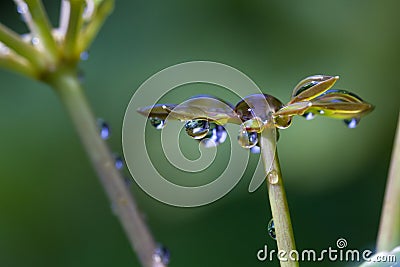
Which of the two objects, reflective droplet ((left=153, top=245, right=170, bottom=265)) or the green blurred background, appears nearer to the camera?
reflective droplet ((left=153, top=245, right=170, bottom=265))

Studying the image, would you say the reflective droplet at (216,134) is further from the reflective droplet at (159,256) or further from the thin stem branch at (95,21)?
the thin stem branch at (95,21)

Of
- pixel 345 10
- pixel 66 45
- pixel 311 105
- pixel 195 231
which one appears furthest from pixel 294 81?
pixel 311 105

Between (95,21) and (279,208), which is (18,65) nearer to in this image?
(95,21)

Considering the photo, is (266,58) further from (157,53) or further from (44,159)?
(44,159)

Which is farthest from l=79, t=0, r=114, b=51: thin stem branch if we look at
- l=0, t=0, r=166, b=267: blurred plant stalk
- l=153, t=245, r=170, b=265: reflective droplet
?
l=153, t=245, r=170, b=265: reflective droplet

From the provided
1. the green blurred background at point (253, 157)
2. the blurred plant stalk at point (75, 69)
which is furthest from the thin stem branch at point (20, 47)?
the green blurred background at point (253, 157)

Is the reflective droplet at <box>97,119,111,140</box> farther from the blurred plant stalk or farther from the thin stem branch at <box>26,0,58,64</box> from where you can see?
the thin stem branch at <box>26,0,58,64</box>
